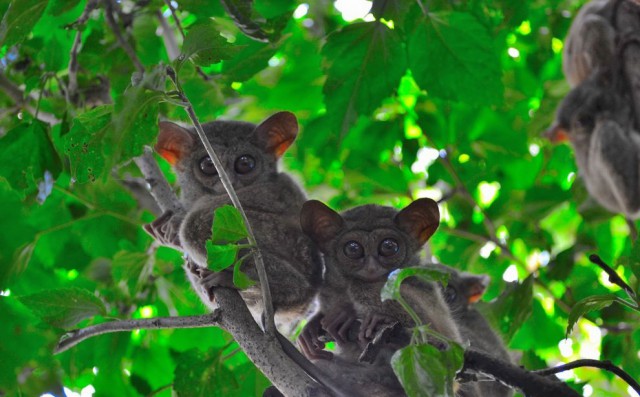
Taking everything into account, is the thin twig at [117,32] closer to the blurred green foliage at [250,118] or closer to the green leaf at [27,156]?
the blurred green foliage at [250,118]

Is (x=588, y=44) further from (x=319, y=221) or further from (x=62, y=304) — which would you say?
(x=62, y=304)

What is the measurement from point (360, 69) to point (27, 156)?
104cm

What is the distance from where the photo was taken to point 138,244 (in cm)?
386

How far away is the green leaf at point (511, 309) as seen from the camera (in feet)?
9.39

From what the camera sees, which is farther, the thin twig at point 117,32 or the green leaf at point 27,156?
the thin twig at point 117,32

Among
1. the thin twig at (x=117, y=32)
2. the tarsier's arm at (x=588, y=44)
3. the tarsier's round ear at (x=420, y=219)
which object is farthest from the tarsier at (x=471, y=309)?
the tarsier's arm at (x=588, y=44)

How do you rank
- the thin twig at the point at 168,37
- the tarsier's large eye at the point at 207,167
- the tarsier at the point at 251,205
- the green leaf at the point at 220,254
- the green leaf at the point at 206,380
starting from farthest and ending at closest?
the thin twig at the point at 168,37, the green leaf at the point at 206,380, the tarsier's large eye at the point at 207,167, the tarsier at the point at 251,205, the green leaf at the point at 220,254

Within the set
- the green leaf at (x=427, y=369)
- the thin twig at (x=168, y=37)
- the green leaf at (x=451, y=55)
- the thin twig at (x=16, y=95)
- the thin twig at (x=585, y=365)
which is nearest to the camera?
the green leaf at (x=427, y=369)

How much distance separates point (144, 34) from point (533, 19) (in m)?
2.52

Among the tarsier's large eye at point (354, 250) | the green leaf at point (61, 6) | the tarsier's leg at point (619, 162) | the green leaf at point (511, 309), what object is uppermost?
the green leaf at point (61, 6)

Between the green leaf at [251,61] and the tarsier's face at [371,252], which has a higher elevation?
the green leaf at [251,61]

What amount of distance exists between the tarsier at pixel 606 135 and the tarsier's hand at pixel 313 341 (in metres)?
2.14

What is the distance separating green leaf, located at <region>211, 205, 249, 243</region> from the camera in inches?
61.4

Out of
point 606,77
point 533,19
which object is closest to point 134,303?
point 606,77
